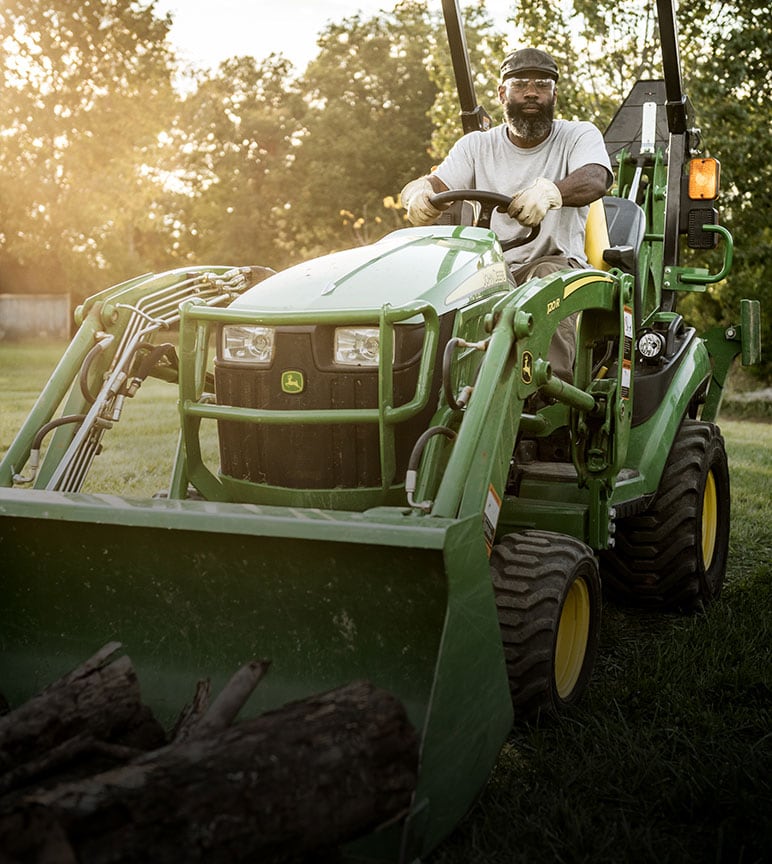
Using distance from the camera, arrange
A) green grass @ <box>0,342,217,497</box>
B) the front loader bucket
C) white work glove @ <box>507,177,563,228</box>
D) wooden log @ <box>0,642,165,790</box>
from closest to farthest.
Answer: wooden log @ <box>0,642,165,790</box> → the front loader bucket → white work glove @ <box>507,177,563,228</box> → green grass @ <box>0,342,217,497</box>

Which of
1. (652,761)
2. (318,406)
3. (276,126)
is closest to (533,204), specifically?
(318,406)

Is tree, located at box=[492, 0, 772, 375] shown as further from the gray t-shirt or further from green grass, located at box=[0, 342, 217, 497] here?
the gray t-shirt

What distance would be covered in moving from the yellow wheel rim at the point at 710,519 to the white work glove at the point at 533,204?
1.74m

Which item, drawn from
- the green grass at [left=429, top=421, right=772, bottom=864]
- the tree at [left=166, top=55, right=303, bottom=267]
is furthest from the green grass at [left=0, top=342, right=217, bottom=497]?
the tree at [left=166, top=55, right=303, bottom=267]

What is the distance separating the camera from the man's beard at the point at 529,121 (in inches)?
179

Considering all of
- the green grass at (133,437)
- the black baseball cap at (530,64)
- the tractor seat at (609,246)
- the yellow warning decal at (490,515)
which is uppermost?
the black baseball cap at (530,64)

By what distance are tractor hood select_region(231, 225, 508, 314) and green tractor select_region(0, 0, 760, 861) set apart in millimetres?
11

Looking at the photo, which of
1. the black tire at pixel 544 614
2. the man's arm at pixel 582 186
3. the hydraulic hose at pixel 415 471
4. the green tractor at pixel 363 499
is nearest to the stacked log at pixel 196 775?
the green tractor at pixel 363 499

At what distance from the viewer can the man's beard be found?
4535 millimetres

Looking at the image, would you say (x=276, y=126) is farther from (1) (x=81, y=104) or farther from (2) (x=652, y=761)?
(2) (x=652, y=761)

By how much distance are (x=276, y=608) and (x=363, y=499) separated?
475 mm

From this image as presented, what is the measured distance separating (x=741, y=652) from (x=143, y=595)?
7.20ft

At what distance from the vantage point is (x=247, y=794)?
2205 millimetres

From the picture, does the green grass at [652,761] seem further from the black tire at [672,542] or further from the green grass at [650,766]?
the black tire at [672,542]
